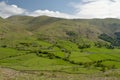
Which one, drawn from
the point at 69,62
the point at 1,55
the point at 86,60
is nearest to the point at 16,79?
the point at 69,62

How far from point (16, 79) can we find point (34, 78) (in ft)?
10.3

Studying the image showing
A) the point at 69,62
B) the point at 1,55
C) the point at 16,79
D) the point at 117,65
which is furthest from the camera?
the point at 1,55

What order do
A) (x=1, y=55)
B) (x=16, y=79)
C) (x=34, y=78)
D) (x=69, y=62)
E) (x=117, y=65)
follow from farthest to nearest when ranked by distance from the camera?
(x=1, y=55)
(x=69, y=62)
(x=117, y=65)
(x=34, y=78)
(x=16, y=79)

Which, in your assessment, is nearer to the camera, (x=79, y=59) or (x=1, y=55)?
(x=79, y=59)

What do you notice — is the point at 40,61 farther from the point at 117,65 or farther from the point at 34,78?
the point at 34,78

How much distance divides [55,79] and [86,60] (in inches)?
5763

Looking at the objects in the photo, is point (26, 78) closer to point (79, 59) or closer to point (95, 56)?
point (79, 59)

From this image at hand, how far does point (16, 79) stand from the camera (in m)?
34.3

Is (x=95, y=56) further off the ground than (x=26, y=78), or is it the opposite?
(x=26, y=78)

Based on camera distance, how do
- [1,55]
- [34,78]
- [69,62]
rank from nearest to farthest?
1. [34,78]
2. [69,62]
3. [1,55]

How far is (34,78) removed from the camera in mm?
36625

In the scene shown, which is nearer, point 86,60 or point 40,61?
point 40,61

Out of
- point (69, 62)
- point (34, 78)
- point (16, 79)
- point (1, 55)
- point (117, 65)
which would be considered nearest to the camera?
point (16, 79)

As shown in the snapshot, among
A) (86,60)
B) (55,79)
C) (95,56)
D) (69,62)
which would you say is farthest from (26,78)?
(95,56)
